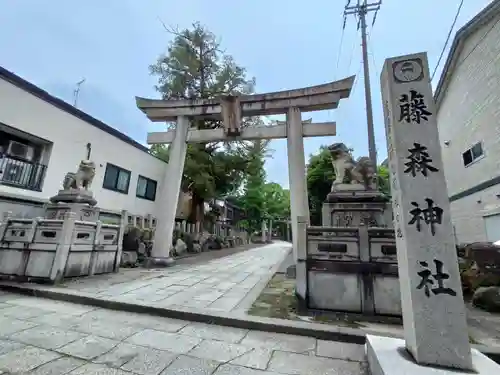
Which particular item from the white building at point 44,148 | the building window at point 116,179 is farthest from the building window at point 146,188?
the white building at point 44,148

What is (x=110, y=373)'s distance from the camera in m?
2.12

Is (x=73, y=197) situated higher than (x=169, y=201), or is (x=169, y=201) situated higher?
(x=169, y=201)

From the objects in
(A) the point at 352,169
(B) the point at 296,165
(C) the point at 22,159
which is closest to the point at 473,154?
(A) the point at 352,169

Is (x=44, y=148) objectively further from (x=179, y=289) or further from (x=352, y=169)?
(x=352, y=169)

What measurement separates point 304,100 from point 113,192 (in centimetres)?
957

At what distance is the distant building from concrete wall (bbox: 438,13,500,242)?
1361 cm

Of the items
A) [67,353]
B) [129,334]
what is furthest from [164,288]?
[67,353]

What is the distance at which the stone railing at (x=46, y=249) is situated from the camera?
5.20 metres

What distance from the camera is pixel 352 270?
13.1ft

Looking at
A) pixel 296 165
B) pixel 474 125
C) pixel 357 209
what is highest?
pixel 474 125

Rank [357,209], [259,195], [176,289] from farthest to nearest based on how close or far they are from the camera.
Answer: [259,195], [357,209], [176,289]

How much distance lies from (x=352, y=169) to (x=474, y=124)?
606 cm

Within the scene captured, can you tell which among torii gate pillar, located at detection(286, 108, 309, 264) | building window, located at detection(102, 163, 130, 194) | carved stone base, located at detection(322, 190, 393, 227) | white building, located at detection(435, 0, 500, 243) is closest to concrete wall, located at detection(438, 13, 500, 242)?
white building, located at detection(435, 0, 500, 243)

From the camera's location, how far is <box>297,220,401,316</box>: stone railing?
3.82 metres
